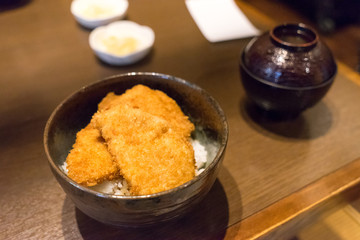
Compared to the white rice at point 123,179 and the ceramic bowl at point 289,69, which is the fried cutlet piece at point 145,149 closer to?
the white rice at point 123,179

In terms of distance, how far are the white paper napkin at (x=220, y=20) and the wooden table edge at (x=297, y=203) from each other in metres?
1.00

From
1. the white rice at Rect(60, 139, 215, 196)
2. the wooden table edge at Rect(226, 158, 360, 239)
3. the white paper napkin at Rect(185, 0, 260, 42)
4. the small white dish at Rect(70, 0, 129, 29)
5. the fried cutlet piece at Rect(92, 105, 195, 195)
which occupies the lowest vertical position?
the wooden table edge at Rect(226, 158, 360, 239)

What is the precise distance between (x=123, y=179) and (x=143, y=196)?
0.22m

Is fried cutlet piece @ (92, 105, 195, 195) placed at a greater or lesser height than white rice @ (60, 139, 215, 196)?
greater

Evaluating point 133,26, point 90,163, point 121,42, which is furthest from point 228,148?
point 133,26

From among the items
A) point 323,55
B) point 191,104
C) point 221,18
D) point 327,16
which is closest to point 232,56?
point 221,18

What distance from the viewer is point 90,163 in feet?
2.84

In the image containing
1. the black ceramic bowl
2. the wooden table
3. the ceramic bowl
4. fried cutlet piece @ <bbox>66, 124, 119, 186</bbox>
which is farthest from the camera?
the ceramic bowl

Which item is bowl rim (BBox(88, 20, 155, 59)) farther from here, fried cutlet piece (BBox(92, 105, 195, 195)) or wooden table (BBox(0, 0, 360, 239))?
fried cutlet piece (BBox(92, 105, 195, 195))

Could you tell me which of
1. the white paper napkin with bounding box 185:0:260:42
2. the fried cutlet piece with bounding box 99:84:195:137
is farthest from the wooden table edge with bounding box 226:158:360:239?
the white paper napkin with bounding box 185:0:260:42

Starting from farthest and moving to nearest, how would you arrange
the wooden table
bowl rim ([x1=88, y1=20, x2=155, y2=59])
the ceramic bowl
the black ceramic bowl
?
bowl rim ([x1=88, y1=20, x2=155, y2=59])
the ceramic bowl
the wooden table
the black ceramic bowl

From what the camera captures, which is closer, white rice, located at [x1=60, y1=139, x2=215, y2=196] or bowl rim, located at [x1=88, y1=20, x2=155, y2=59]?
white rice, located at [x1=60, y1=139, x2=215, y2=196]

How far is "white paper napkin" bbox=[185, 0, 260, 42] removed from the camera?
1815 mm

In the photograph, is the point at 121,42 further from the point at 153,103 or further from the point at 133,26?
the point at 153,103
